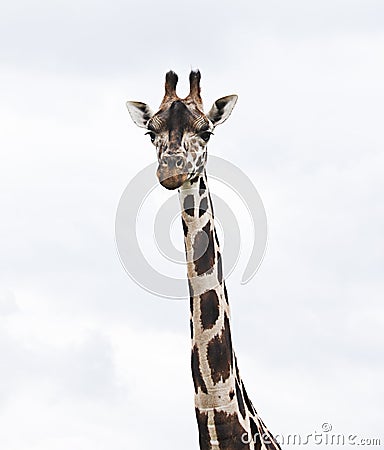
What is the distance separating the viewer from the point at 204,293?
459 inches

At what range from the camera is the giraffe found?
37.7 feet

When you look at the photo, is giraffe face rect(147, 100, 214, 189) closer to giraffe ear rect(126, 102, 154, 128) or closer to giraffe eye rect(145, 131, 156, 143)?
giraffe eye rect(145, 131, 156, 143)

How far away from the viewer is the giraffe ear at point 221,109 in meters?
12.5

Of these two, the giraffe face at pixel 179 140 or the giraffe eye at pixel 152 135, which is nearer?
the giraffe face at pixel 179 140

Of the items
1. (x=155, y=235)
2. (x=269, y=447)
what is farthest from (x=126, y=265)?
(x=269, y=447)

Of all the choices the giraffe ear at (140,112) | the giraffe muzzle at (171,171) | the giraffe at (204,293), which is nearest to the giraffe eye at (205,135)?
the giraffe at (204,293)

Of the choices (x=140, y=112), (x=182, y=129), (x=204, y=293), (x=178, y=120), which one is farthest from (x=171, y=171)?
(x=140, y=112)

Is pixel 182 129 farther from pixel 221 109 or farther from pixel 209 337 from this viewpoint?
pixel 209 337

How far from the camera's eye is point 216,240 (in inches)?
470

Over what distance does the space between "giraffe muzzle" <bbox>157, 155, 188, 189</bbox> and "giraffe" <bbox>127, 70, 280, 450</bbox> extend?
0.24ft

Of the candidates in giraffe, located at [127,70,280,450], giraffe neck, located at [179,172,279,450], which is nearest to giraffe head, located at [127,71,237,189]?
giraffe, located at [127,70,280,450]

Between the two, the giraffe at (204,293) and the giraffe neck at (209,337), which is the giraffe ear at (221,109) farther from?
the giraffe neck at (209,337)

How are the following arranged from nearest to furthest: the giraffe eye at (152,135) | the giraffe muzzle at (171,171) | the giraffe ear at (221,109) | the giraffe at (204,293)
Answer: the giraffe muzzle at (171,171) → the giraffe at (204,293) → the giraffe eye at (152,135) → the giraffe ear at (221,109)

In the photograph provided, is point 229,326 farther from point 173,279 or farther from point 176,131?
point 176,131
